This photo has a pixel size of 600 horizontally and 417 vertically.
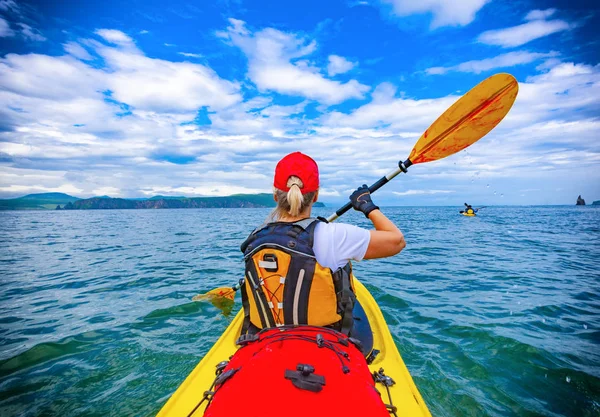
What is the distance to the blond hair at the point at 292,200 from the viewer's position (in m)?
2.29

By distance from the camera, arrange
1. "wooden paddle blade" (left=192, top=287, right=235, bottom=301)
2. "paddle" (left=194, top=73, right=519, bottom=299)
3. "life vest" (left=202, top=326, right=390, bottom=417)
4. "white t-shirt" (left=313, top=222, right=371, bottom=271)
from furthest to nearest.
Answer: "wooden paddle blade" (left=192, top=287, right=235, bottom=301)
"paddle" (left=194, top=73, right=519, bottom=299)
"white t-shirt" (left=313, top=222, right=371, bottom=271)
"life vest" (left=202, top=326, right=390, bottom=417)

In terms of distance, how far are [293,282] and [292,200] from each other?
25.5 inches

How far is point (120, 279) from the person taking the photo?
942cm

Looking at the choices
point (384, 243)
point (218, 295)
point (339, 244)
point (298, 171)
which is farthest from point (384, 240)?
point (218, 295)

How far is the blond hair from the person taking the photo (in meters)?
2.29

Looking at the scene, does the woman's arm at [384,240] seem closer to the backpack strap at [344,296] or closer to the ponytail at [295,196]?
the backpack strap at [344,296]

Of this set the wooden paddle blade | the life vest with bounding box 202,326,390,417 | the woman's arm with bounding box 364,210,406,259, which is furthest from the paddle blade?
the wooden paddle blade

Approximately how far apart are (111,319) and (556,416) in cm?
776

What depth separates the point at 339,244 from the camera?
2162 millimetres

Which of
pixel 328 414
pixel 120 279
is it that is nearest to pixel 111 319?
pixel 120 279

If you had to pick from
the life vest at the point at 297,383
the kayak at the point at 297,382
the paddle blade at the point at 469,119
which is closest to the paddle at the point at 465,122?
the paddle blade at the point at 469,119

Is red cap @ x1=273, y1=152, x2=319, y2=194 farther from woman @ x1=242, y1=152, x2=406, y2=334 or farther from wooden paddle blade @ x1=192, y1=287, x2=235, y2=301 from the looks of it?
wooden paddle blade @ x1=192, y1=287, x2=235, y2=301

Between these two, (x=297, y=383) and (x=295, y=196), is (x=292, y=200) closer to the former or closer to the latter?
(x=295, y=196)

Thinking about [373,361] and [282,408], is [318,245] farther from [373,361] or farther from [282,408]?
[373,361]
